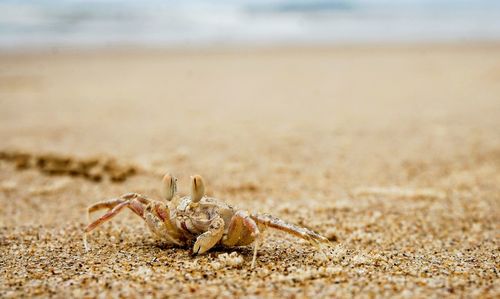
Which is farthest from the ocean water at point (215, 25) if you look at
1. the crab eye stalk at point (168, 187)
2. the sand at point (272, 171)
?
the crab eye stalk at point (168, 187)

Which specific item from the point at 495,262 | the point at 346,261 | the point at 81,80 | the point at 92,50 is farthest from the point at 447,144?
the point at 92,50

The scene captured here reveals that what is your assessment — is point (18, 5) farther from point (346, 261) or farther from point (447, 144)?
point (346, 261)

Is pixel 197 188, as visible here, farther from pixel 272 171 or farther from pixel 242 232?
pixel 272 171

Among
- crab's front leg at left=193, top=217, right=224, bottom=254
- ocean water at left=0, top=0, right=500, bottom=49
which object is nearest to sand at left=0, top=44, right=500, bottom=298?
crab's front leg at left=193, top=217, right=224, bottom=254

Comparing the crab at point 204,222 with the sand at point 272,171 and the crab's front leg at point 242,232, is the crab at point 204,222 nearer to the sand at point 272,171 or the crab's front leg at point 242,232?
the crab's front leg at point 242,232

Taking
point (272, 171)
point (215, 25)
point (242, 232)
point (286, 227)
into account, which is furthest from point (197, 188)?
point (215, 25)

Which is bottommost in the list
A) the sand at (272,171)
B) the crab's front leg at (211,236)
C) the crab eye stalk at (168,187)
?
the sand at (272,171)
